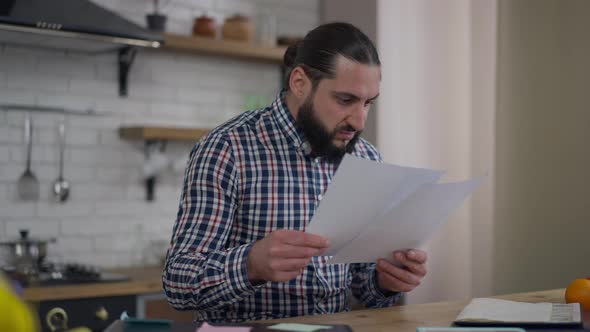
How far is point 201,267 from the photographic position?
1.75 metres

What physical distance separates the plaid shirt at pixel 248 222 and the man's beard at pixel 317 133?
0.03 metres

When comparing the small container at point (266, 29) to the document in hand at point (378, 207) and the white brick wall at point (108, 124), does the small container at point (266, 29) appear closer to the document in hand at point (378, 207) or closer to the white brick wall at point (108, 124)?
the white brick wall at point (108, 124)

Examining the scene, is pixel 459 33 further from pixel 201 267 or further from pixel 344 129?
pixel 201 267

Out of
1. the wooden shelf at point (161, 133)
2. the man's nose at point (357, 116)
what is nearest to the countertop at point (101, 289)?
the wooden shelf at point (161, 133)

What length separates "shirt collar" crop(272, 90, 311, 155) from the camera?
208 centimetres

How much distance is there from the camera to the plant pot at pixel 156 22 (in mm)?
3542

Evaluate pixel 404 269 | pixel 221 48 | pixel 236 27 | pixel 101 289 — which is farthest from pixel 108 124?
pixel 404 269

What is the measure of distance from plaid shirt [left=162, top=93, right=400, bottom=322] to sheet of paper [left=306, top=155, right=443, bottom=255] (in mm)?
195

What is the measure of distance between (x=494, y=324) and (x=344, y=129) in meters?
0.73

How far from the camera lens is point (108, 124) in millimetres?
3641

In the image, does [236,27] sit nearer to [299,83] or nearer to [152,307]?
[152,307]

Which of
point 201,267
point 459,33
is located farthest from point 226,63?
point 201,267

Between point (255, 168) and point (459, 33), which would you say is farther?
point (459, 33)

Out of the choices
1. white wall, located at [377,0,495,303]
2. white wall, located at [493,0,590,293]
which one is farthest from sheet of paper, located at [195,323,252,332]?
white wall, located at [377,0,495,303]
